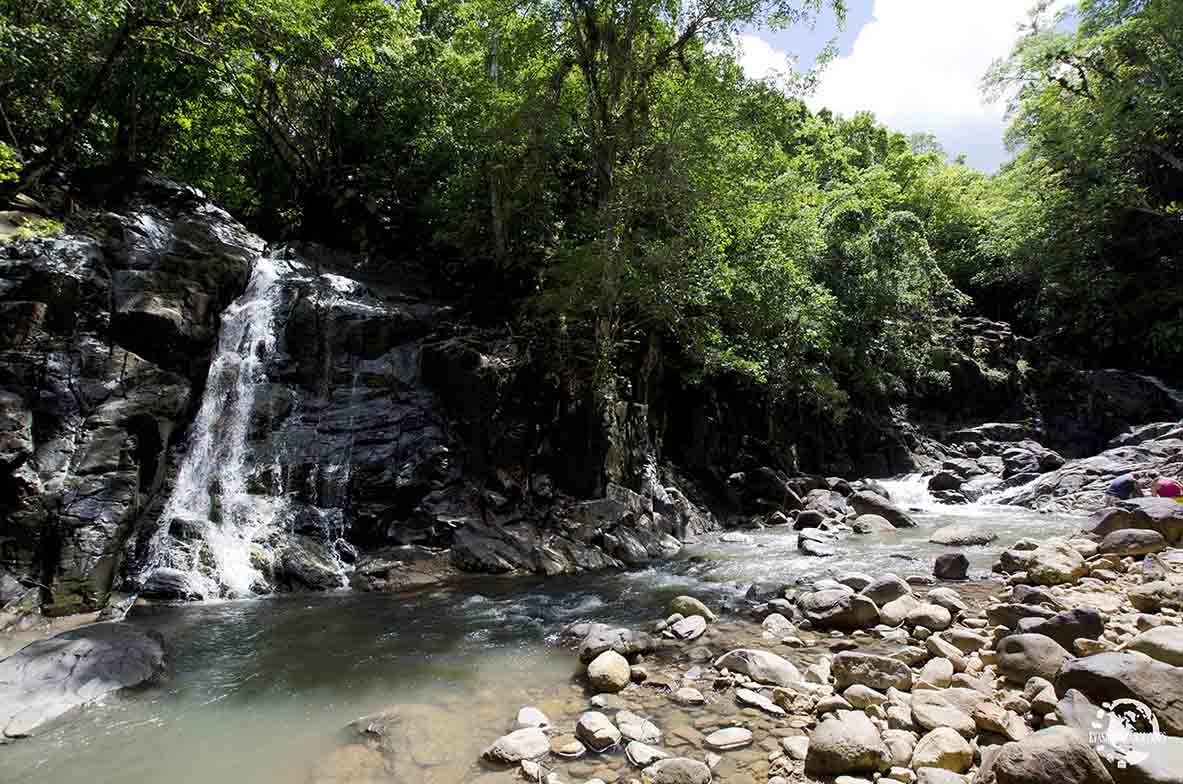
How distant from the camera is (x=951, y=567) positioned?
8.60m

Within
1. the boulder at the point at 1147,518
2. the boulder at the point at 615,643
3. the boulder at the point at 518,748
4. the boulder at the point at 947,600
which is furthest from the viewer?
the boulder at the point at 1147,518

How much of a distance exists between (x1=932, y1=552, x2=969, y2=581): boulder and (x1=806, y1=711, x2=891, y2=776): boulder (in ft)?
18.2

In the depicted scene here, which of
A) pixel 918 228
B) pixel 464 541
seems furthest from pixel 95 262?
pixel 918 228

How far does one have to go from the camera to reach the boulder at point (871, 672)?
4.79 m

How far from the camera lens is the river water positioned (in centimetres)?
439

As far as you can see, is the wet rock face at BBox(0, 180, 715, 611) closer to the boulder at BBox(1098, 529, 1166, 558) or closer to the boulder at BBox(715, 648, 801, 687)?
the boulder at BBox(715, 648, 801, 687)

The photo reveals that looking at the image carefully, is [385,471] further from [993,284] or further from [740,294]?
[993,284]

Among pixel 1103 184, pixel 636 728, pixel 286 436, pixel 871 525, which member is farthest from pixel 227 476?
pixel 1103 184

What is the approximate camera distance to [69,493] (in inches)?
330

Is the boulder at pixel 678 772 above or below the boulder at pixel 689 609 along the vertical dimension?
below

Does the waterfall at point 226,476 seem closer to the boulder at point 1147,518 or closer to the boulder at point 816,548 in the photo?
the boulder at point 816,548

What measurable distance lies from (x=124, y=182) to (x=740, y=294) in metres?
14.5

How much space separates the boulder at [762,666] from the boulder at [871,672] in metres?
0.37

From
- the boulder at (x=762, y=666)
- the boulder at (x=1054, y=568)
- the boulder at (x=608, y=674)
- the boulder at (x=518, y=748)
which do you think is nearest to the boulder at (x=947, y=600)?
the boulder at (x=1054, y=568)
